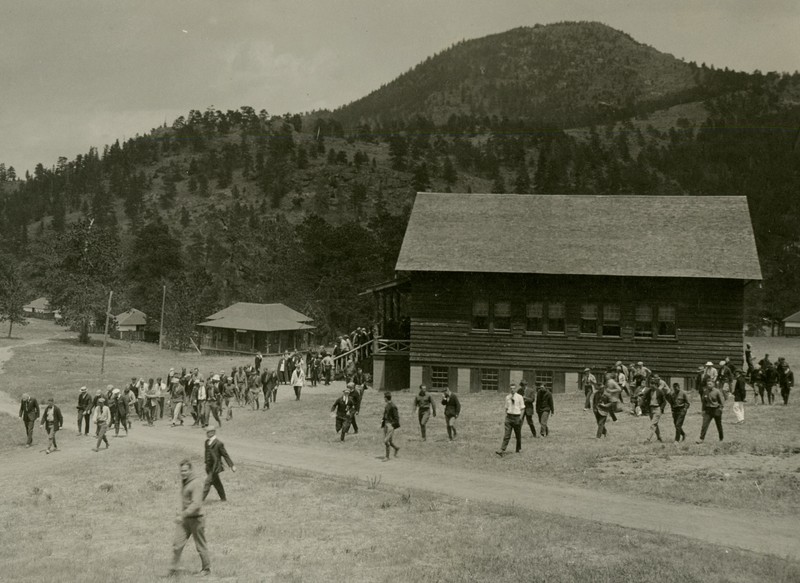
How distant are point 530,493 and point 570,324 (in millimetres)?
20092

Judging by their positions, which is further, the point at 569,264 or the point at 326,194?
the point at 326,194

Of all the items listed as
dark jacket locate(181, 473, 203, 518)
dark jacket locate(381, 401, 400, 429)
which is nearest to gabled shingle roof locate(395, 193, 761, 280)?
dark jacket locate(381, 401, 400, 429)

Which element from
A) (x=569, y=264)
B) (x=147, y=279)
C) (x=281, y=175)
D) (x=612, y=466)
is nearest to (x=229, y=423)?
(x=612, y=466)

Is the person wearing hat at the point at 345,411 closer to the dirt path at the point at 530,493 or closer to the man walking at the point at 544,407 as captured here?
the dirt path at the point at 530,493

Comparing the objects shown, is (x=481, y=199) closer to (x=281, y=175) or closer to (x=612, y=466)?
(x=612, y=466)

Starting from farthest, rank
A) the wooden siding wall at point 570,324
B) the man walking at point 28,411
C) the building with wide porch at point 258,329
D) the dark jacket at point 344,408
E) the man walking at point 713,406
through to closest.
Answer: the building with wide porch at point 258,329
the wooden siding wall at point 570,324
the man walking at point 28,411
the dark jacket at point 344,408
the man walking at point 713,406

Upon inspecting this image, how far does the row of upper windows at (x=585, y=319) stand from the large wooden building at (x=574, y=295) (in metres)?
0.05

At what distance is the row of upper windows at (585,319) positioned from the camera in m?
35.8

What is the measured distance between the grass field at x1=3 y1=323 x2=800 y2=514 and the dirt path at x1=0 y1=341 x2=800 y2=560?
28.3 inches

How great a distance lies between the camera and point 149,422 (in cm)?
2966

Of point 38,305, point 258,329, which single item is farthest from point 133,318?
point 38,305

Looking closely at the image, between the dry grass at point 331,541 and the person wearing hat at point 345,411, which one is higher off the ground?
the person wearing hat at point 345,411

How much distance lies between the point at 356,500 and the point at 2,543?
712 centimetres

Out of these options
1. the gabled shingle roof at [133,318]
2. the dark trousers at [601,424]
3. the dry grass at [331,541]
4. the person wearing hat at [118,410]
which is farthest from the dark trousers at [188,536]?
the gabled shingle roof at [133,318]
